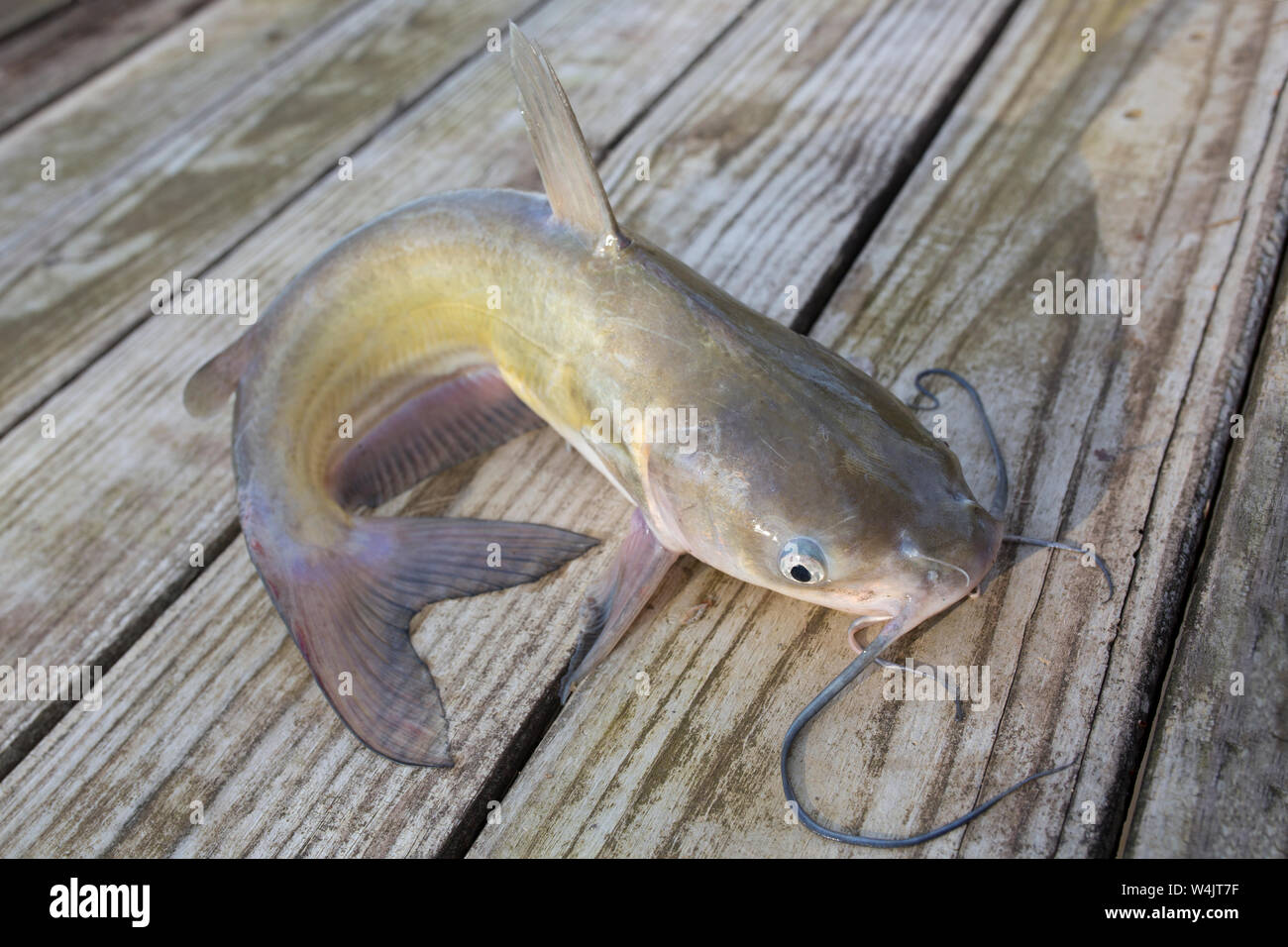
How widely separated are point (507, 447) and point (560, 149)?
601 millimetres

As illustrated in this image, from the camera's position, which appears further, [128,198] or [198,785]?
[128,198]

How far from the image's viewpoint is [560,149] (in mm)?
1673

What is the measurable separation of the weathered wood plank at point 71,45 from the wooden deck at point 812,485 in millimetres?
77

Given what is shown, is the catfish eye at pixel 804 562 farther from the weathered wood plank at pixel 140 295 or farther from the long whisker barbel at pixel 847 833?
the weathered wood plank at pixel 140 295

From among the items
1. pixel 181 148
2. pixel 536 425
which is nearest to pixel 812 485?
pixel 536 425

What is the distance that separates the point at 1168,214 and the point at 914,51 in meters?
0.95

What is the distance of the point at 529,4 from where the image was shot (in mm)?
3484

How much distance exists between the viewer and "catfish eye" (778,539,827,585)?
1.47 metres

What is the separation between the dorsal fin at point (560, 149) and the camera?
163 centimetres

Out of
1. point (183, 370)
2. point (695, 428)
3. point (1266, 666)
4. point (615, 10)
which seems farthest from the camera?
point (615, 10)

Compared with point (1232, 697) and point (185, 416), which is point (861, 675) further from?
point (185, 416)

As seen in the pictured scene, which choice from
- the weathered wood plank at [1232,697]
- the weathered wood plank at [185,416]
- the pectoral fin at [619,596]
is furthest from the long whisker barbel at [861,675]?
the weathered wood plank at [185,416]
